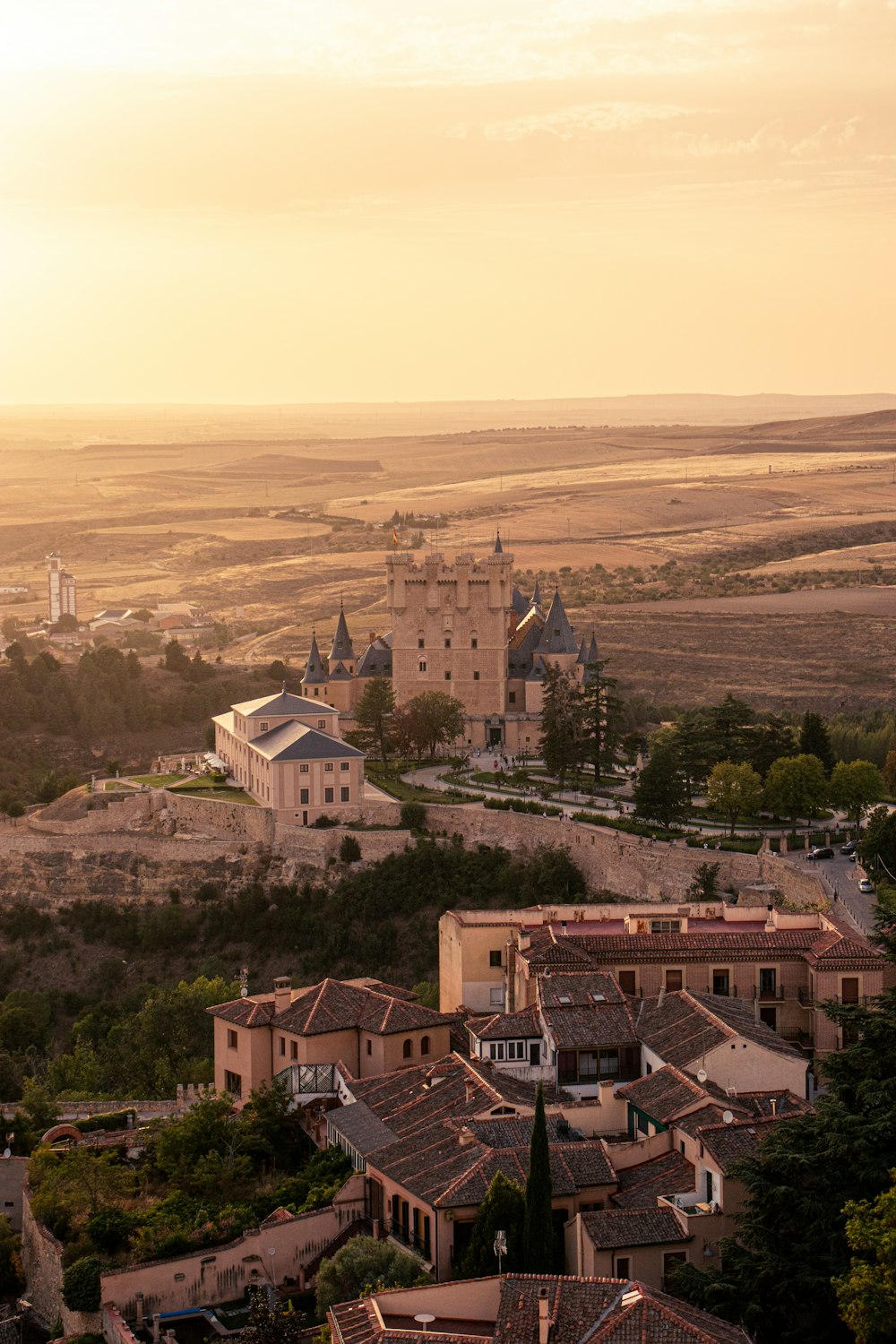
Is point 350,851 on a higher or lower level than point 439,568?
lower

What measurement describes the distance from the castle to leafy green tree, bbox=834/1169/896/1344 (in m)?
33.2

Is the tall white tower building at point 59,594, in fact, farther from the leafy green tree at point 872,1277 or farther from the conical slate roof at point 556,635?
the leafy green tree at point 872,1277

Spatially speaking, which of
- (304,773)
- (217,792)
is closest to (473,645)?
(217,792)

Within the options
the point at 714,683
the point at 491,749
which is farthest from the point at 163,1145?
the point at 714,683

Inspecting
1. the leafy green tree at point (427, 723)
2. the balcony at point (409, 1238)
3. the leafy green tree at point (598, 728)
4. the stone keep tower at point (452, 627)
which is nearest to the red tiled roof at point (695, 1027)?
the balcony at point (409, 1238)

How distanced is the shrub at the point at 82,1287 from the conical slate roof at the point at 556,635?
31026mm

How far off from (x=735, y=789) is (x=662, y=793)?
147 centimetres

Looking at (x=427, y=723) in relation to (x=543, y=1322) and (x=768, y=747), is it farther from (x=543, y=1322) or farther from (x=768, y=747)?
(x=543, y=1322)

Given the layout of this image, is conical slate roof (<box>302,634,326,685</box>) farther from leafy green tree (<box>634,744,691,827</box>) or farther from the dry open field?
the dry open field

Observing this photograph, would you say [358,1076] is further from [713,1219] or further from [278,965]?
[278,965]

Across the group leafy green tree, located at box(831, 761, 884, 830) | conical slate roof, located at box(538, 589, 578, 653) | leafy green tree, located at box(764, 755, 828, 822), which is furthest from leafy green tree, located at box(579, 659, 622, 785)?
leafy green tree, located at box(831, 761, 884, 830)

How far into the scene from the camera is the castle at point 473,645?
178ft

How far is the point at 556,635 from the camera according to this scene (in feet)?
180

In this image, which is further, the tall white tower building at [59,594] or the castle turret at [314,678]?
the tall white tower building at [59,594]
